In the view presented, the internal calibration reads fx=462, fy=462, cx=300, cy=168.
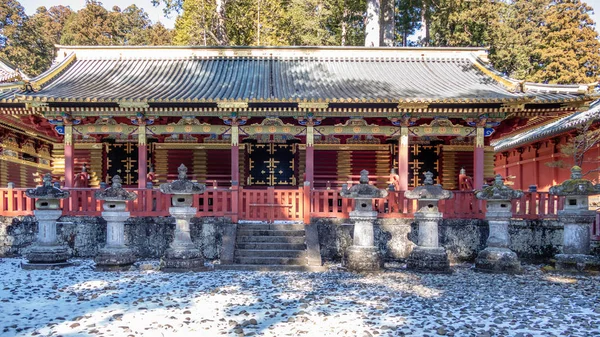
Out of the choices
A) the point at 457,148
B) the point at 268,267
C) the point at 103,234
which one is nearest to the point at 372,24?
the point at 457,148

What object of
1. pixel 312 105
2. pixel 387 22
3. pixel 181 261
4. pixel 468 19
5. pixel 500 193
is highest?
pixel 468 19

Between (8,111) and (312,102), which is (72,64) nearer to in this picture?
(8,111)

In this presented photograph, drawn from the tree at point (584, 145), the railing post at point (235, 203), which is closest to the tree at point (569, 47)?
the tree at point (584, 145)

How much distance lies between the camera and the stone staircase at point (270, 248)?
37.8 feet

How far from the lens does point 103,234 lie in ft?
44.0

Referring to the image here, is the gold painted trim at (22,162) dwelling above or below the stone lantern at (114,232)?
above

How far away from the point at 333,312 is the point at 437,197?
5.22m

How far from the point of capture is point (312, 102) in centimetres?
1419

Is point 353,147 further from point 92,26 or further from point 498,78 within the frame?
point 92,26

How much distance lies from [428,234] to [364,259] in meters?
1.73

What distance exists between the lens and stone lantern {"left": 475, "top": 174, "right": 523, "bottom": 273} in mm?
11195

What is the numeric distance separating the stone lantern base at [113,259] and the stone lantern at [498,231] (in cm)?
873

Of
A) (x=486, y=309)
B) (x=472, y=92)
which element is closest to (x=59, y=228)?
(x=486, y=309)

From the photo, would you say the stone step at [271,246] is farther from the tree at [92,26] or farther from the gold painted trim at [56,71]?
the tree at [92,26]
